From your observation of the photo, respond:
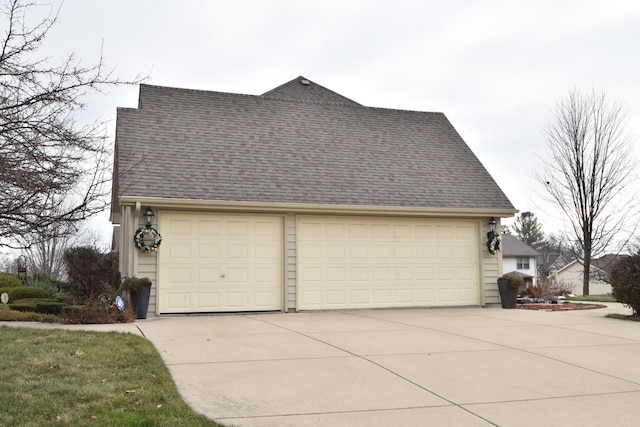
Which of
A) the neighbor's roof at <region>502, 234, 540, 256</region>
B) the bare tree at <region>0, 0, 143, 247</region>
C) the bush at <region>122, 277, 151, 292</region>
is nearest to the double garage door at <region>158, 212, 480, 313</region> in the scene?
the bush at <region>122, 277, 151, 292</region>

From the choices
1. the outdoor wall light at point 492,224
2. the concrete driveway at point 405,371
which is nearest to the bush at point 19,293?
the concrete driveway at point 405,371

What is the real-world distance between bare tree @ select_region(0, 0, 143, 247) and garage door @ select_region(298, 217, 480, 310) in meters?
7.78

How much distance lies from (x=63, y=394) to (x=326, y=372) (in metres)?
2.64

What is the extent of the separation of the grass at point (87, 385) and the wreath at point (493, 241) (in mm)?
9488

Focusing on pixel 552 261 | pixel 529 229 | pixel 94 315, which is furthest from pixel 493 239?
pixel 529 229

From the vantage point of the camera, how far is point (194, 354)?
7348mm

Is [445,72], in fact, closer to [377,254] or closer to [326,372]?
[377,254]

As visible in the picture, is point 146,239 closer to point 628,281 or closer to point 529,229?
point 628,281

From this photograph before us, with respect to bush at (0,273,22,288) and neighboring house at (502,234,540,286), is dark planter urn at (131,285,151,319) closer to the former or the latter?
bush at (0,273,22,288)

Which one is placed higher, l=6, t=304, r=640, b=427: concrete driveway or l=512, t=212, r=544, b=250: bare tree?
l=512, t=212, r=544, b=250: bare tree

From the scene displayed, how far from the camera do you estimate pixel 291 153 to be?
1485 cm

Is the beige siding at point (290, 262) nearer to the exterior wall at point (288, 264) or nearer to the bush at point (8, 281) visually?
the exterior wall at point (288, 264)

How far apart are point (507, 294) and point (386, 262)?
3163mm

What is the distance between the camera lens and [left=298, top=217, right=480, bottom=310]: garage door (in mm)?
13594
